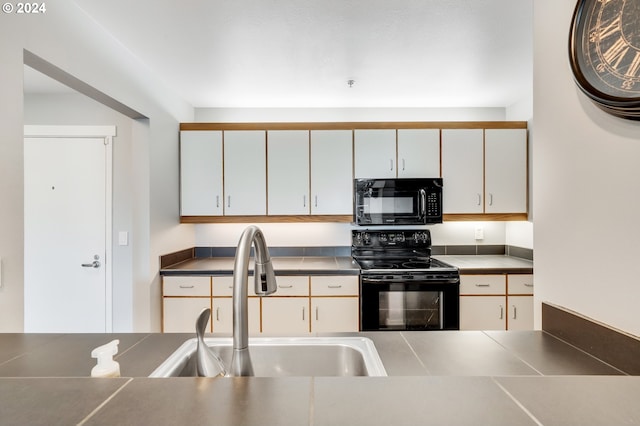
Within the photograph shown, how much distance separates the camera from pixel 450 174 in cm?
311

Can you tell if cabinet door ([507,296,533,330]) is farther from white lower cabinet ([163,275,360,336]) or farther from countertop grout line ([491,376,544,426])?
countertop grout line ([491,376,544,426])

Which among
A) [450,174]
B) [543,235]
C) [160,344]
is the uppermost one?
[450,174]

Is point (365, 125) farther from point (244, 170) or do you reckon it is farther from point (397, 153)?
point (244, 170)

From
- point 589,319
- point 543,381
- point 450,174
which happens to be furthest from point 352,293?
→ point 543,381

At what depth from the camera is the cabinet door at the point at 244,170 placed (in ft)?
10.2

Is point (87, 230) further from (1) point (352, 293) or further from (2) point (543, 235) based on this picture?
(2) point (543, 235)

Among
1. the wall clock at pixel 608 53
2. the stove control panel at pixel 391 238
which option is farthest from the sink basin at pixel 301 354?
the stove control panel at pixel 391 238

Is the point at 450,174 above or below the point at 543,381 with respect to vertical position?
above

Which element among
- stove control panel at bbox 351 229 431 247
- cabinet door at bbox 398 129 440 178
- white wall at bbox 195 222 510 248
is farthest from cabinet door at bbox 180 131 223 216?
cabinet door at bbox 398 129 440 178

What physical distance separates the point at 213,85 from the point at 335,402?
2.88 m

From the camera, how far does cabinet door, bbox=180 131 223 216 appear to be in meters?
3.11

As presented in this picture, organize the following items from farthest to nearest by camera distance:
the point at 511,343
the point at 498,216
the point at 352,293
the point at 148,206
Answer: the point at 498,216 → the point at 352,293 → the point at 148,206 → the point at 511,343

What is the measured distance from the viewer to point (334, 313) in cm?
276

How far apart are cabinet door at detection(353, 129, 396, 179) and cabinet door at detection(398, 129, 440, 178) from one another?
85 millimetres
